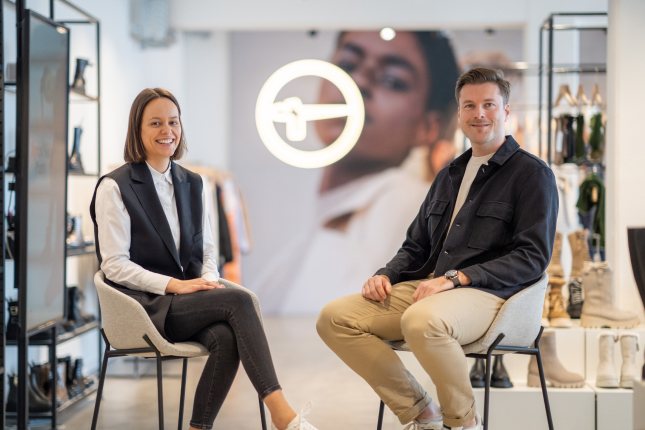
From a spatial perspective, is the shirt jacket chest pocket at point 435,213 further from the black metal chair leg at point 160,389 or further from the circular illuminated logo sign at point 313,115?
the circular illuminated logo sign at point 313,115

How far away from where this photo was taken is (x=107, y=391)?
5000mm

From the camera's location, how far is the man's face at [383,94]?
8836 millimetres

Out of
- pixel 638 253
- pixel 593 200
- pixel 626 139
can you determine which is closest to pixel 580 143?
pixel 593 200

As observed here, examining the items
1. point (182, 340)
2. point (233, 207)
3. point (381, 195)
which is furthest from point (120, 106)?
point (182, 340)

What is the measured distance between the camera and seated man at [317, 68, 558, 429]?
2.75 m

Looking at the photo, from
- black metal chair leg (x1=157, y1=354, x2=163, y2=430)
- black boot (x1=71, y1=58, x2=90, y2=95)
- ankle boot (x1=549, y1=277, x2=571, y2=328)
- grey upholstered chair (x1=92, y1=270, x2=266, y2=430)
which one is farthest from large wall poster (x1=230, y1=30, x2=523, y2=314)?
black metal chair leg (x1=157, y1=354, x2=163, y2=430)

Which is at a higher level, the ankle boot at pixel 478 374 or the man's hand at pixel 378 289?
the man's hand at pixel 378 289

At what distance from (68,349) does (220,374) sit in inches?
106

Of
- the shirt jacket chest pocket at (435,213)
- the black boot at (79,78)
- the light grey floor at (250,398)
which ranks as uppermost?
the black boot at (79,78)

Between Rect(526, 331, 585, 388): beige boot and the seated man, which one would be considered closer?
the seated man

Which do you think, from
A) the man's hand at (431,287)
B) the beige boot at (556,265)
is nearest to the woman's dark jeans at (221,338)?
the man's hand at (431,287)

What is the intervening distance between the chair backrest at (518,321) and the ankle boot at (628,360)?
1.00 meters

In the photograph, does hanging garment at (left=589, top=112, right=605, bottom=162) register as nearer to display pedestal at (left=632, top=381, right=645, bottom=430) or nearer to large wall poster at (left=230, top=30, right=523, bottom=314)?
display pedestal at (left=632, top=381, right=645, bottom=430)

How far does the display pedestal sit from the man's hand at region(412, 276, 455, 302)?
750 mm
